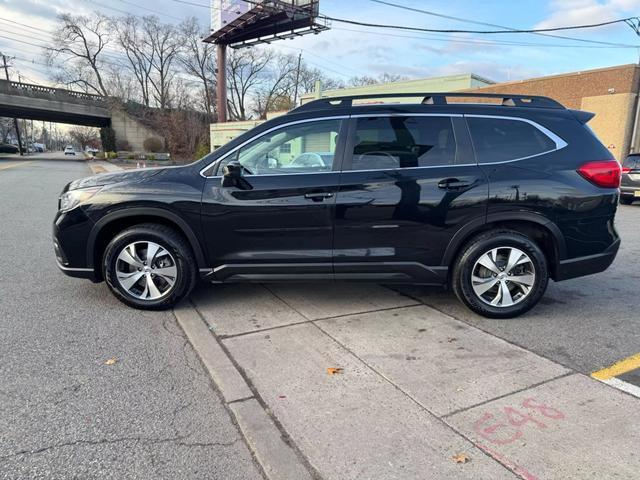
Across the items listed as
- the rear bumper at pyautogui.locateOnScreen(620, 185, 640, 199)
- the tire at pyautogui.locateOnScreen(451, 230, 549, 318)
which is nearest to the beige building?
the rear bumper at pyautogui.locateOnScreen(620, 185, 640, 199)

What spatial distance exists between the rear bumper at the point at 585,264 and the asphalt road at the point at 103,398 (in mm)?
3287

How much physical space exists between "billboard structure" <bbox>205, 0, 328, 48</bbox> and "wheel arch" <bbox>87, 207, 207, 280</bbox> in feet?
110

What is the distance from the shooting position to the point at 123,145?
56000mm

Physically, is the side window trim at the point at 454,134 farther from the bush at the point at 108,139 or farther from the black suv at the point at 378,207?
the bush at the point at 108,139

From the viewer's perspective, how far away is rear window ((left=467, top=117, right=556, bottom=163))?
13.1 feet

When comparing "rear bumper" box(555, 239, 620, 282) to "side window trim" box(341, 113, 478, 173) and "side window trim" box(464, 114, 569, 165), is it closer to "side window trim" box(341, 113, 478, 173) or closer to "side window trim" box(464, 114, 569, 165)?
"side window trim" box(464, 114, 569, 165)

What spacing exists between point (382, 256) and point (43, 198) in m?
12.6

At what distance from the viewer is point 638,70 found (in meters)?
17.4

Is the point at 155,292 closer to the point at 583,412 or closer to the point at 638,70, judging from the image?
the point at 583,412

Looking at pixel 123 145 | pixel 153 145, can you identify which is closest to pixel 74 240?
pixel 153 145

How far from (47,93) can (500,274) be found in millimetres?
62713

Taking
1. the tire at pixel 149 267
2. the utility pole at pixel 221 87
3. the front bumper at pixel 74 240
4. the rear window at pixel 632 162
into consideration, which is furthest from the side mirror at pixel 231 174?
the utility pole at pixel 221 87

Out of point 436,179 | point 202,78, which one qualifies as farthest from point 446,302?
point 202,78

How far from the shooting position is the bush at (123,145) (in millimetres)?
55781
